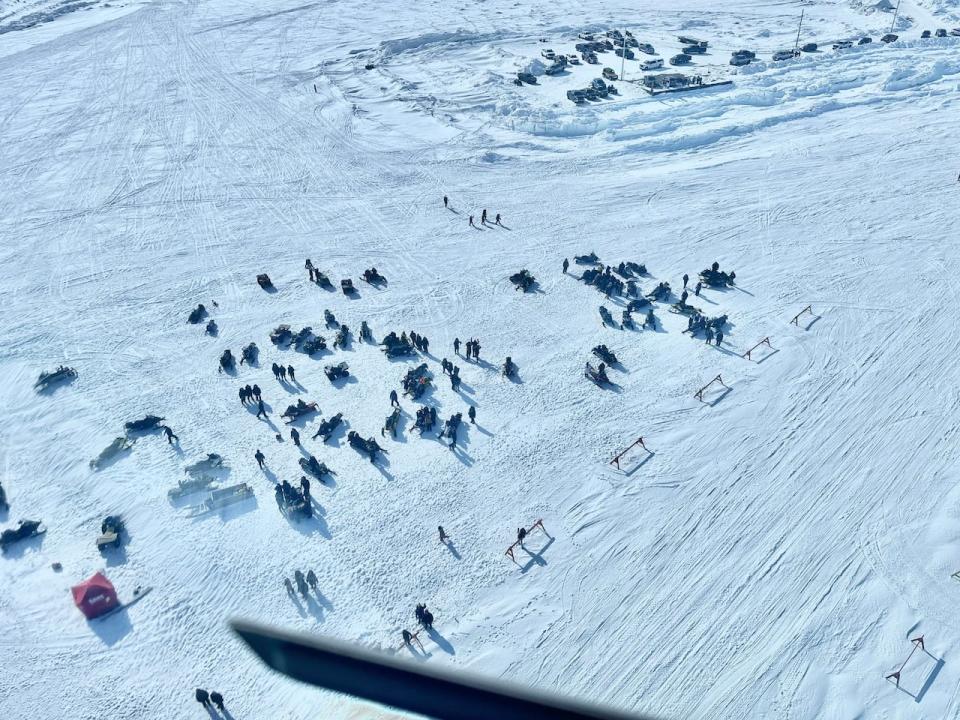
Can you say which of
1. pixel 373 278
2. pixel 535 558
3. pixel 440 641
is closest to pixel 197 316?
pixel 373 278

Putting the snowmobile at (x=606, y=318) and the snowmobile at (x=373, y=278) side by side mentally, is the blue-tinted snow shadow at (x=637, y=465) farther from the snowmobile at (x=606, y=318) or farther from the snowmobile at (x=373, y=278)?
the snowmobile at (x=373, y=278)

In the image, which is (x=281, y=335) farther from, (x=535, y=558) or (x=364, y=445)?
(x=535, y=558)

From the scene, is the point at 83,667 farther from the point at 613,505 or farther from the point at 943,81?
the point at 943,81

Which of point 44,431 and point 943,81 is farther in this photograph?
point 943,81

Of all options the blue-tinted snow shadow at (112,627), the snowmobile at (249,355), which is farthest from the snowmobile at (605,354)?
the blue-tinted snow shadow at (112,627)

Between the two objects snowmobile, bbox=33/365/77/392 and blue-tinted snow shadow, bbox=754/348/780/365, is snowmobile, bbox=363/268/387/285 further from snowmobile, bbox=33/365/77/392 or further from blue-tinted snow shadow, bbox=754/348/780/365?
blue-tinted snow shadow, bbox=754/348/780/365

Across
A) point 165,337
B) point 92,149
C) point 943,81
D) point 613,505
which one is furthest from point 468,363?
point 943,81
